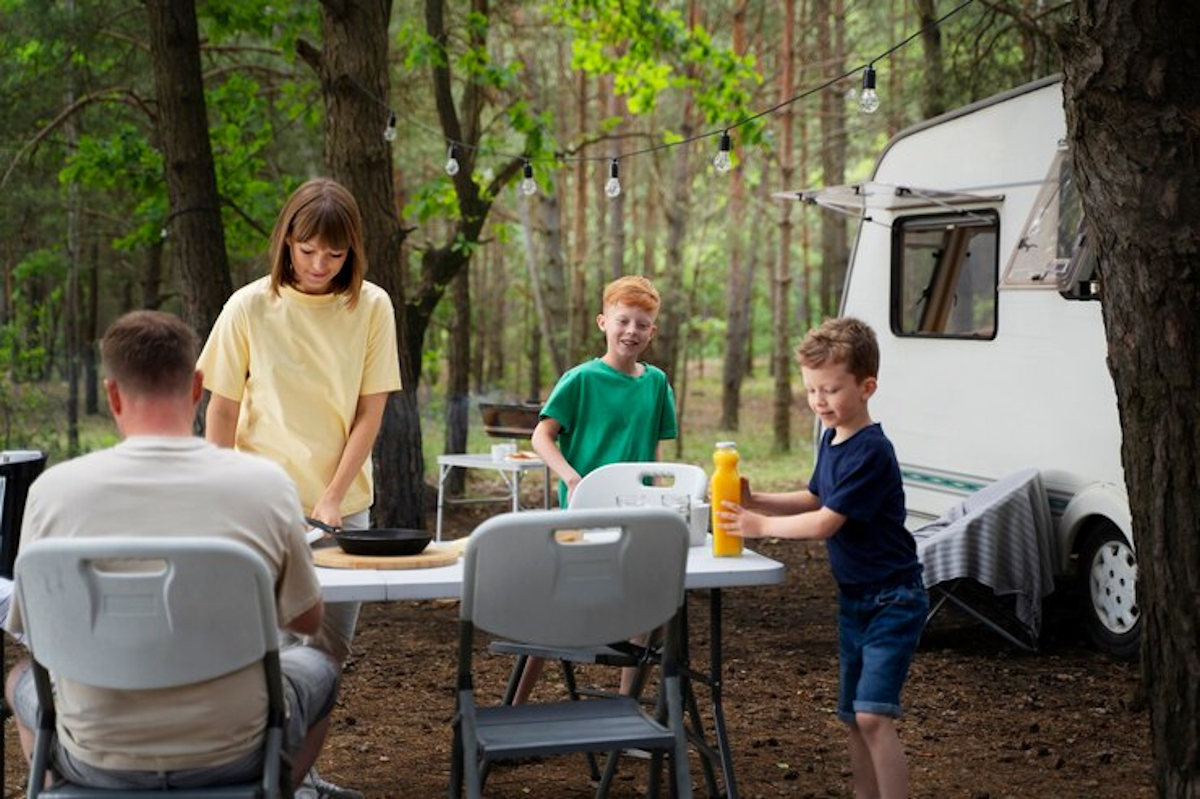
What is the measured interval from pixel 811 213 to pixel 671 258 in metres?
11.9

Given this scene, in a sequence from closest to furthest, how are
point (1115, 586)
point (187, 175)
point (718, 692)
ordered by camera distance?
point (718, 692) < point (1115, 586) < point (187, 175)

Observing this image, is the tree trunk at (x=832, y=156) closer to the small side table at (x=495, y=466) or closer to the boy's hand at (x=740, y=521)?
the small side table at (x=495, y=466)

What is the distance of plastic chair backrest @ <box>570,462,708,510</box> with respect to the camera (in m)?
4.27

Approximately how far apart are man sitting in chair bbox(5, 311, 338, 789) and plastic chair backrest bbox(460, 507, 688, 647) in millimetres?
401

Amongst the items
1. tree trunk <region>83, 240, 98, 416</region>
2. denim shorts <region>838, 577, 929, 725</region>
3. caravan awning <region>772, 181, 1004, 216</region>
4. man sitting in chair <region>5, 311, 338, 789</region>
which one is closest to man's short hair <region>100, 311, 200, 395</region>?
man sitting in chair <region>5, 311, 338, 789</region>

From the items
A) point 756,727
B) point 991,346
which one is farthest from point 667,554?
point 991,346

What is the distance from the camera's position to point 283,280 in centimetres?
398

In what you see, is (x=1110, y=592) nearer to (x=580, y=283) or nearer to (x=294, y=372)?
(x=294, y=372)

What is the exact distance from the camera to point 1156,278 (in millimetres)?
3678

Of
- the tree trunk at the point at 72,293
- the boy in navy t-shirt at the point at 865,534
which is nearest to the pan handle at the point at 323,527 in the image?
the boy in navy t-shirt at the point at 865,534

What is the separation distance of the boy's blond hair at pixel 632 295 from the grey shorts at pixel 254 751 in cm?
158

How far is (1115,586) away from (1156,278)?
3.56 meters

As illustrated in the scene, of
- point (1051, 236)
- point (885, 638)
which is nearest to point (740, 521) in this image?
point (885, 638)

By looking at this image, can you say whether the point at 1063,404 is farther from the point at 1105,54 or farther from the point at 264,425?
the point at 264,425
